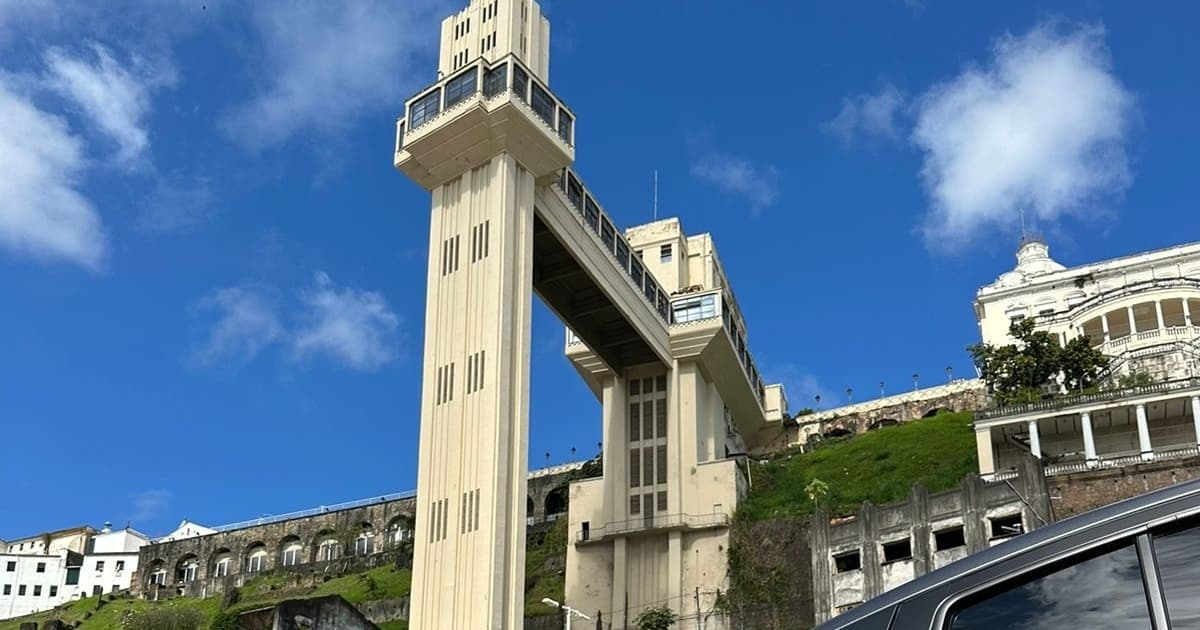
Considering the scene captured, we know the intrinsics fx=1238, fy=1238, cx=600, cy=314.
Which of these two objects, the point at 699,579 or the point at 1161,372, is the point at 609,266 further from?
the point at 1161,372

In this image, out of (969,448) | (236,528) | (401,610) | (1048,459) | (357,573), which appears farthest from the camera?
(236,528)

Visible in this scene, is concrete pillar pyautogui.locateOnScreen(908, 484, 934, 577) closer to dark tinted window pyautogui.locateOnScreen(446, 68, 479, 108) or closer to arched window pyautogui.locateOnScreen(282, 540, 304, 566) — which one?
dark tinted window pyautogui.locateOnScreen(446, 68, 479, 108)

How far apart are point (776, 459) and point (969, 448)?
11.3 metres

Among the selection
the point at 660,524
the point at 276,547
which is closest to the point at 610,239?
the point at 660,524

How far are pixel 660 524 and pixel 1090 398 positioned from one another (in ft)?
54.1

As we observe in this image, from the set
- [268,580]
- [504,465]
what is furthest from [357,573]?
[504,465]

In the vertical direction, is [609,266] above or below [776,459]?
above

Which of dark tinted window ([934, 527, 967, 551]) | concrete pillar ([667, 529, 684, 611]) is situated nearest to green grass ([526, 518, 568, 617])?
concrete pillar ([667, 529, 684, 611])

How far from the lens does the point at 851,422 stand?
227 feet

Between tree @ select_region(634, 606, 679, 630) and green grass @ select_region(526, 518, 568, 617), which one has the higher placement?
green grass @ select_region(526, 518, 568, 617)

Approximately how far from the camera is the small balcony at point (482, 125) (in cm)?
3916

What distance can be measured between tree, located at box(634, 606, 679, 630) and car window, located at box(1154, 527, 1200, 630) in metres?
40.4

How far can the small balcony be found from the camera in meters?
39.2

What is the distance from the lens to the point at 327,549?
243ft
